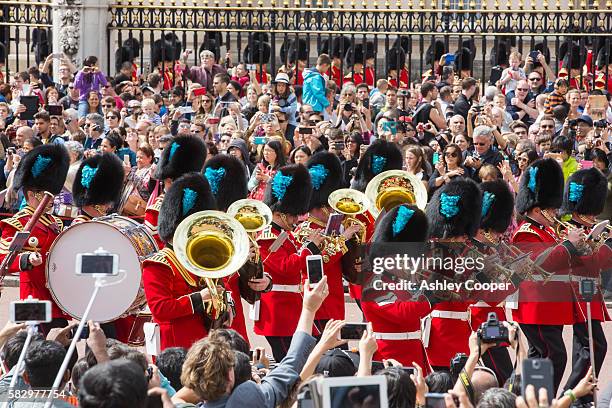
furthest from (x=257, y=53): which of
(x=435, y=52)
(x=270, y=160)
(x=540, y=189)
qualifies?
(x=540, y=189)

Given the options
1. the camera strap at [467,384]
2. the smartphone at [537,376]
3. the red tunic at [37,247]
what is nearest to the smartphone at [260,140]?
the red tunic at [37,247]

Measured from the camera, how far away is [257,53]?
16.9 meters

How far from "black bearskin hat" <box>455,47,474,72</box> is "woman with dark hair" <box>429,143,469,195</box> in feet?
16.7

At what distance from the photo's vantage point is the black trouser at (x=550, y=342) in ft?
26.9

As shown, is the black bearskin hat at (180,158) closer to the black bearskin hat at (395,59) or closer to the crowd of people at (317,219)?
the crowd of people at (317,219)

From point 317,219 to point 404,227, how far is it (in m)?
1.31

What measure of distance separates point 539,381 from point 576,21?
39.3ft

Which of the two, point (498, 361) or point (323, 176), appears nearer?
point (498, 361)

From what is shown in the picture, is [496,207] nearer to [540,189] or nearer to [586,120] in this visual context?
[540,189]

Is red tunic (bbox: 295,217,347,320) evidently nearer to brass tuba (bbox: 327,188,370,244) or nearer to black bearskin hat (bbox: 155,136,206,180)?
brass tuba (bbox: 327,188,370,244)

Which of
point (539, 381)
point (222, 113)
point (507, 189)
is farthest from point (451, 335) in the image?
point (222, 113)

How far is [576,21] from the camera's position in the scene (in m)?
16.1

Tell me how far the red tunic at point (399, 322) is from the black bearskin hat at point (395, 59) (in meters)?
8.60

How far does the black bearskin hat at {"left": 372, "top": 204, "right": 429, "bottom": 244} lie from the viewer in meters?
7.53
